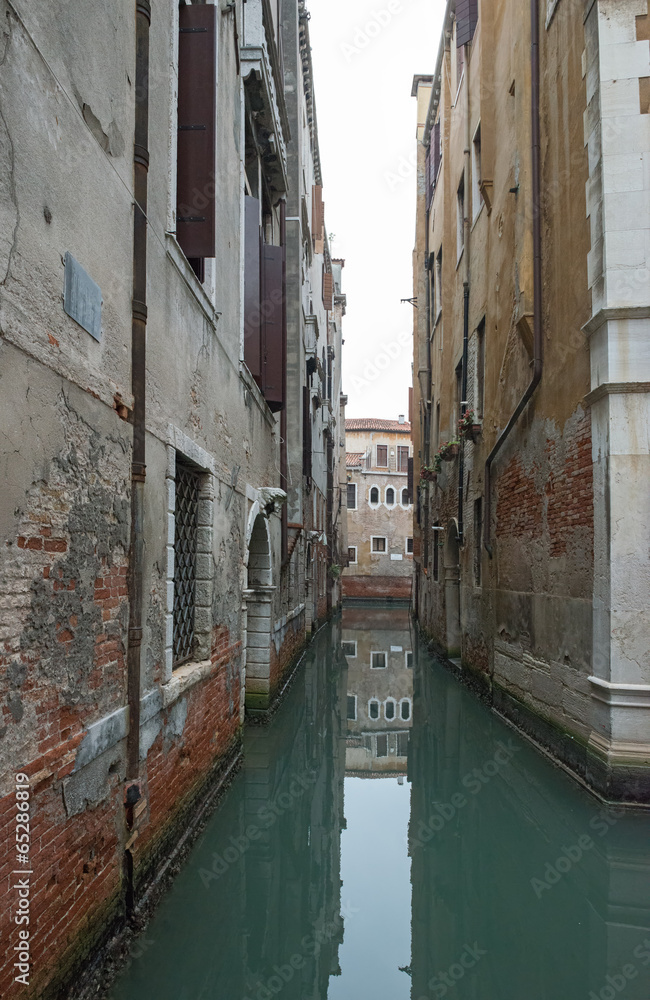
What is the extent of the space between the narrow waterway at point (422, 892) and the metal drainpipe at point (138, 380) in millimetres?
804

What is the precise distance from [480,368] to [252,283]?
188 inches

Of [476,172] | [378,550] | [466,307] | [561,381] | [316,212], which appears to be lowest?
[378,550]

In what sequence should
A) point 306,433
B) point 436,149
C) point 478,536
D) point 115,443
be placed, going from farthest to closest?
point 436,149 → point 306,433 → point 478,536 → point 115,443

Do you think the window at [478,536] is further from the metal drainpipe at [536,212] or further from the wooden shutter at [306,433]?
the wooden shutter at [306,433]

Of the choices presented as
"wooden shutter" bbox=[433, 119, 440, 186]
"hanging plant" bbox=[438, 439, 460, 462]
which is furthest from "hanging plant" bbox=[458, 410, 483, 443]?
"wooden shutter" bbox=[433, 119, 440, 186]

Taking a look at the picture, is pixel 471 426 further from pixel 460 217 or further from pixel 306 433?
pixel 460 217

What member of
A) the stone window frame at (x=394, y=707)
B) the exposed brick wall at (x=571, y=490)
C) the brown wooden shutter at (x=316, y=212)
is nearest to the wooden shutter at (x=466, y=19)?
the brown wooden shutter at (x=316, y=212)

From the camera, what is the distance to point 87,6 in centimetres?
295

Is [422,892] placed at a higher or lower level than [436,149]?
lower

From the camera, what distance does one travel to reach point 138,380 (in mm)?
3547

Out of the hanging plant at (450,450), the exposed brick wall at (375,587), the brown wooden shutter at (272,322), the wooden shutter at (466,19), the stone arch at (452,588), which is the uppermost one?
the wooden shutter at (466,19)

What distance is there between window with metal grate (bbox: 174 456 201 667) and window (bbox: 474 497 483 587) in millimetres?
5885

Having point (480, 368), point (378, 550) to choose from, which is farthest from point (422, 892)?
point (378, 550)

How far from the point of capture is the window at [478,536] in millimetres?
10383
